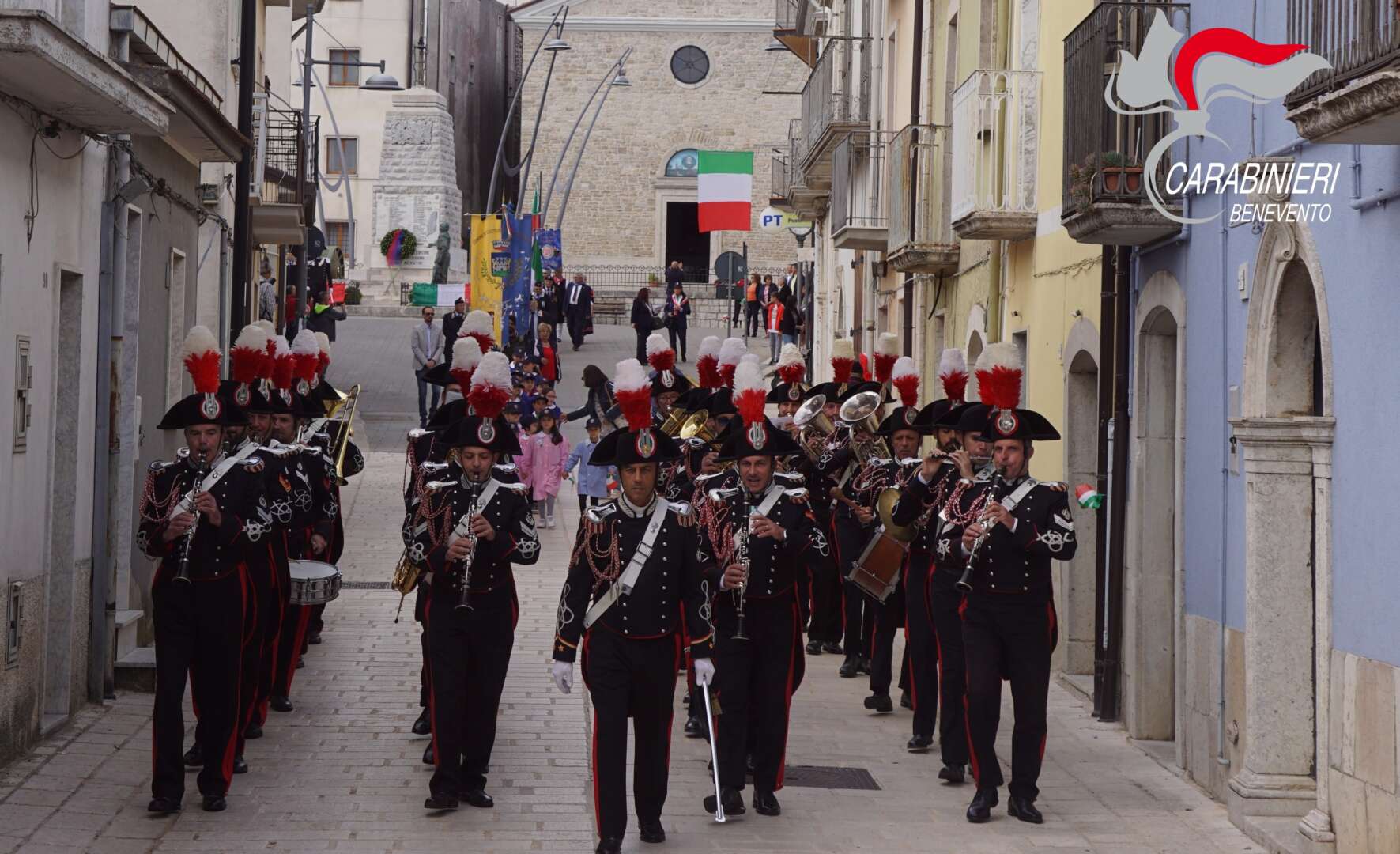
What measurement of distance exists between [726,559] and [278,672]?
3.98m

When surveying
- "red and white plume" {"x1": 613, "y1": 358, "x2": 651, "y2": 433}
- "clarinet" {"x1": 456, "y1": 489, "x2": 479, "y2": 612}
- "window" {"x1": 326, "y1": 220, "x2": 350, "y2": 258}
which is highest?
"window" {"x1": 326, "y1": 220, "x2": 350, "y2": 258}

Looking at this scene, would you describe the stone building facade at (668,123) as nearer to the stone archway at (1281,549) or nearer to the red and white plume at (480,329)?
the red and white plume at (480,329)

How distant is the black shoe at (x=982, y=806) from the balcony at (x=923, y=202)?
33.1 feet

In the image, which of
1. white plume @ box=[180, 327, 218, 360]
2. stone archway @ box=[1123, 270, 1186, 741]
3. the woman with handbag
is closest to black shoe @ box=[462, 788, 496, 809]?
white plume @ box=[180, 327, 218, 360]

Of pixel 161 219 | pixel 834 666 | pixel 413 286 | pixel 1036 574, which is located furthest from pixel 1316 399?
pixel 413 286

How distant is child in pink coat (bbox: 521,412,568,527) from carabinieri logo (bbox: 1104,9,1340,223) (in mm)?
11598

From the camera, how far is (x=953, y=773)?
10.7 meters

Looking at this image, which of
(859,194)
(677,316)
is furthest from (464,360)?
(677,316)

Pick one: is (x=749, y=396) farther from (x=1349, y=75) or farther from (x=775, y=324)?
(x=775, y=324)

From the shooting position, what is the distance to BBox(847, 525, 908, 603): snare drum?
12211 mm

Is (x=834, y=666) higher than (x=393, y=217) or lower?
lower

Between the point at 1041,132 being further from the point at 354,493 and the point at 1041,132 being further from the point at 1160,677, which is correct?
the point at 354,493

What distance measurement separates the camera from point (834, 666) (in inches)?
585

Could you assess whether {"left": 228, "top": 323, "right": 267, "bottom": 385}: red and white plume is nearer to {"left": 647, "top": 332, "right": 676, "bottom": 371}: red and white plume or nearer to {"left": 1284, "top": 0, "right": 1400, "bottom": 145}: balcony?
{"left": 647, "top": 332, "right": 676, "bottom": 371}: red and white plume
